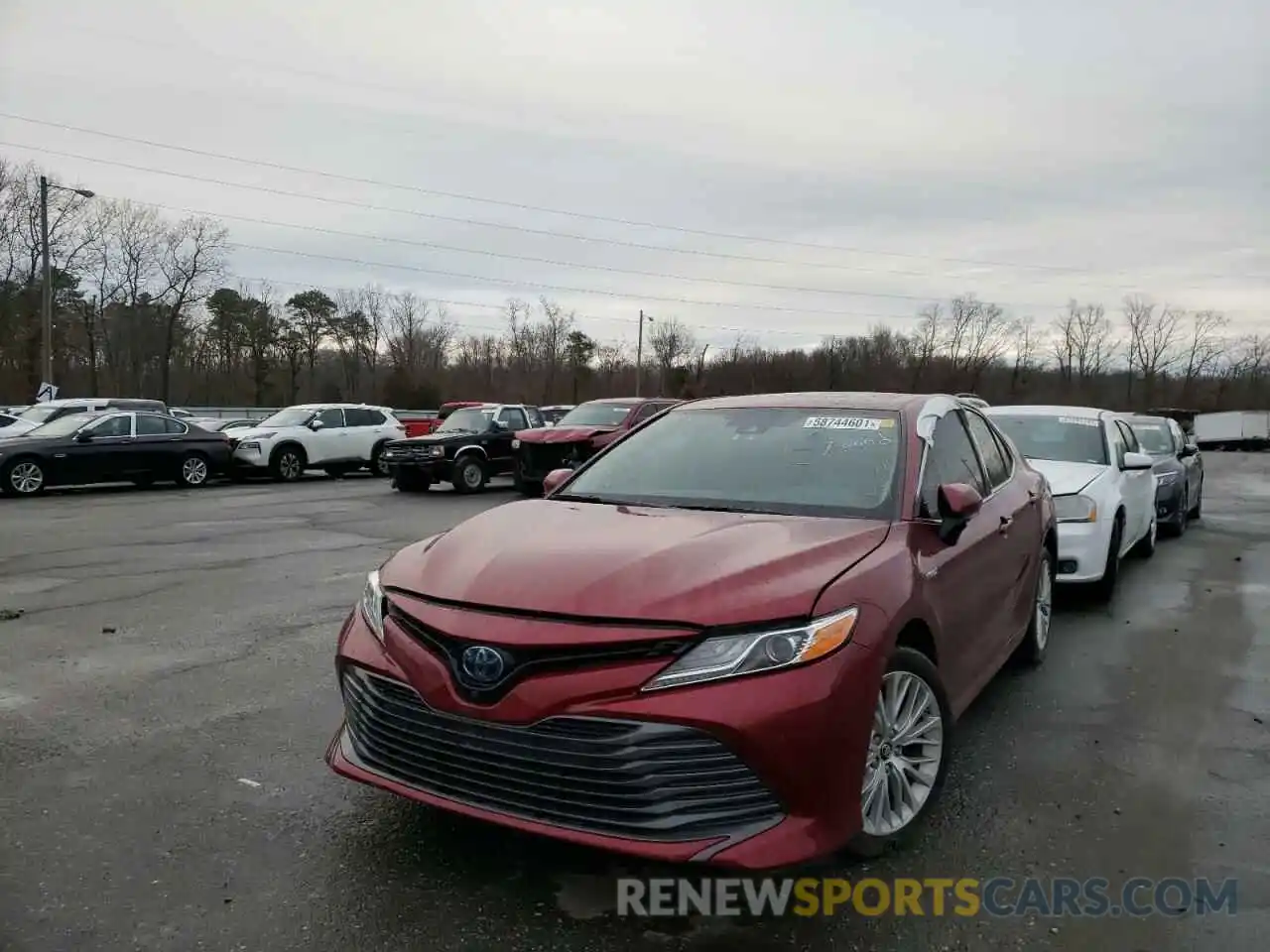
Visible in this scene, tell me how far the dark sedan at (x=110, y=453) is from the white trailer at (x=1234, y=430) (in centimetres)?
5120

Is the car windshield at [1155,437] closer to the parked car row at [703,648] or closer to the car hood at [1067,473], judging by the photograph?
the car hood at [1067,473]

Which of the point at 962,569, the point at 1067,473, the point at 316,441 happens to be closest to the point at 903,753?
the point at 962,569

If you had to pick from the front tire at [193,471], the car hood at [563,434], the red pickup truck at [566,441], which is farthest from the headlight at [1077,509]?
the front tire at [193,471]

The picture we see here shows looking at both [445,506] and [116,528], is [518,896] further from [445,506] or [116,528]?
[445,506]

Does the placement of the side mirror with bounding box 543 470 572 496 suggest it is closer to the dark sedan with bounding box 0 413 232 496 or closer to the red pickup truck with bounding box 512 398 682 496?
the red pickup truck with bounding box 512 398 682 496

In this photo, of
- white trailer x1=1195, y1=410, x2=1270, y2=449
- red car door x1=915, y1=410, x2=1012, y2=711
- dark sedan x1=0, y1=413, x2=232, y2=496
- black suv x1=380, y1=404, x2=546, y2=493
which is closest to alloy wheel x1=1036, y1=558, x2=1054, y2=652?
red car door x1=915, y1=410, x2=1012, y2=711

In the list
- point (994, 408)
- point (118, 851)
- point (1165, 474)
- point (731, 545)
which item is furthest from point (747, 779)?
point (1165, 474)

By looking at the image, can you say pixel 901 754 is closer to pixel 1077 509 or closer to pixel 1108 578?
pixel 1077 509

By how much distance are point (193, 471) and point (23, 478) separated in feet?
10.2

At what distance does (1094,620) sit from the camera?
6.98 metres

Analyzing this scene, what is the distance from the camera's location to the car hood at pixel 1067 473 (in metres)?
7.59

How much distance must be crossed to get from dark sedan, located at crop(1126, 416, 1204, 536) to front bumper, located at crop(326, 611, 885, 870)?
1018 centimetres

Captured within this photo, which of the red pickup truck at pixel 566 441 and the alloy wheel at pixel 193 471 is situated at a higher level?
the red pickup truck at pixel 566 441

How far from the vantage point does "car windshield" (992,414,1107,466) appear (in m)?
8.64
